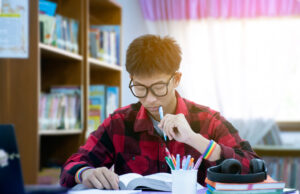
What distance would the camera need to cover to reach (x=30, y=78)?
195 cm

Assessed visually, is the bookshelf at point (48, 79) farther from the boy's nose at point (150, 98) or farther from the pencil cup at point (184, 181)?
the pencil cup at point (184, 181)

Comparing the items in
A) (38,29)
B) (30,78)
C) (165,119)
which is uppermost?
(38,29)

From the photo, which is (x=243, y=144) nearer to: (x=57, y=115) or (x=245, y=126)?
(x=57, y=115)

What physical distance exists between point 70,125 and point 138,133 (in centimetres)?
102

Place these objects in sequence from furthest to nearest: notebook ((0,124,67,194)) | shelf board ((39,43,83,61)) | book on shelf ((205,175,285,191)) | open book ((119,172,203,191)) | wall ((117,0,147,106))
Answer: wall ((117,0,147,106)) → shelf board ((39,43,83,61)) → open book ((119,172,203,191)) → book on shelf ((205,175,285,191)) → notebook ((0,124,67,194))

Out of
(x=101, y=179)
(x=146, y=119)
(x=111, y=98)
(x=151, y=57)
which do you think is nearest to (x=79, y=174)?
(x=101, y=179)

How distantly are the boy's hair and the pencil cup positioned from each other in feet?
1.71

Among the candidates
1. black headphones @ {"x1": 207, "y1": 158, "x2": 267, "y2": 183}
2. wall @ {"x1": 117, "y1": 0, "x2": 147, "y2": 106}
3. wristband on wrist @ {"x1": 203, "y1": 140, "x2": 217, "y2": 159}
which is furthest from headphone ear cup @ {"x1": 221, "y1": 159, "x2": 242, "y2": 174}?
wall @ {"x1": 117, "y1": 0, "x2": 147, "y2": 106}

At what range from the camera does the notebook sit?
696mm

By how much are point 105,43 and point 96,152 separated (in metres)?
1.61

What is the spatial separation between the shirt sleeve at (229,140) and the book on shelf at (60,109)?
3.49 ft

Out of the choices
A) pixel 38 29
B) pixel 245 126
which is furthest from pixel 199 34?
pixel 38 29

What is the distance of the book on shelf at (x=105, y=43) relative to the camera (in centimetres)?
283

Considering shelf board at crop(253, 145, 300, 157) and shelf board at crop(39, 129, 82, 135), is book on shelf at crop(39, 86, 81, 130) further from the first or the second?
shelf board at crop(253, 145, 300, 157)
